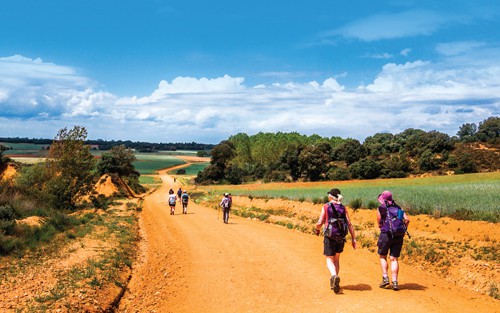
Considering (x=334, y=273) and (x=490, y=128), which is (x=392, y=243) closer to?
(x=334, y=273)

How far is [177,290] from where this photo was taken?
1129 cm

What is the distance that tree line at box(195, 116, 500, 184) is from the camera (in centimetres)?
7738

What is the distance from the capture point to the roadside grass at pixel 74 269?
1055 centimetres

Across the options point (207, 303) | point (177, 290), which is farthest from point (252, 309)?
point (177, 290)

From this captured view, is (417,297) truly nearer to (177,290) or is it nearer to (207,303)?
(207,303)

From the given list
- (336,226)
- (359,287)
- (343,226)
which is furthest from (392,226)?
(359,287)

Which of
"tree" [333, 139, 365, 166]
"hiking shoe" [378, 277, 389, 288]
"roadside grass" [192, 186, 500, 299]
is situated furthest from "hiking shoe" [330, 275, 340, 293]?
"tree" [333, 139, 365, 166]

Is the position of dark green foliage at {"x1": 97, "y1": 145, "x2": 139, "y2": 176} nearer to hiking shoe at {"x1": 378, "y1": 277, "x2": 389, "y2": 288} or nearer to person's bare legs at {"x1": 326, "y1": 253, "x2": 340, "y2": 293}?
person's bare legs at {"x1": 326, "y1": 253, "x2": 340, "y2": 293}

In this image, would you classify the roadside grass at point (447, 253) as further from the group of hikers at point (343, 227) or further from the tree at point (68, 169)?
the tree at point (68, 169)

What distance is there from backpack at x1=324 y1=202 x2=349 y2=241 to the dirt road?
4.69 ft

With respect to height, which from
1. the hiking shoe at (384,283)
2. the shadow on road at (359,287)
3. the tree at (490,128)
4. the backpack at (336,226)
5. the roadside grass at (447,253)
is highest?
the tree at (490,128)

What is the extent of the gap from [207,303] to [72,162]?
95.2ft

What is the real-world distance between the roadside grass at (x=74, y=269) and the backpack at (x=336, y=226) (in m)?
6.23

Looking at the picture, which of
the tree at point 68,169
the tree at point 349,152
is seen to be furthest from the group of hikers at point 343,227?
the tree at point 349,152
